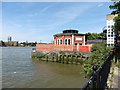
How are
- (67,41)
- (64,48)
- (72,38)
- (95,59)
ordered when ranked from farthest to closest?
(67,41) → (72,38) → (64,48) → (95,59)

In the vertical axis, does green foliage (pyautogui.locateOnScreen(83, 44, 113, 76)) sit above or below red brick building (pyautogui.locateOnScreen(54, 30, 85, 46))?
below

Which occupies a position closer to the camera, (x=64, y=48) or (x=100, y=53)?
(x=100, y=53)

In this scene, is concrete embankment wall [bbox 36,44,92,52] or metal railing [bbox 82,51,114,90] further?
concrete embankment wall [bbox 36,44,92,52]

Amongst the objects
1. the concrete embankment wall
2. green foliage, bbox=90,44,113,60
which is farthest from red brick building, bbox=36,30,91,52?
green foliage, bbox=90,44,113,60

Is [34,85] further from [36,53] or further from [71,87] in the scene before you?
[36,53]

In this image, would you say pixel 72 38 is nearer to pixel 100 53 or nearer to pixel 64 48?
pixel 64 48

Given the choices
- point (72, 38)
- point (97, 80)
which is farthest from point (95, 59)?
point (72, 38)

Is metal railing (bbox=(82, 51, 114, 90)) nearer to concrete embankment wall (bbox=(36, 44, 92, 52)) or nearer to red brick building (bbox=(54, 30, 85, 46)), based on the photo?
concrete embankment wall (bbox=(36, 44, 92, 52))

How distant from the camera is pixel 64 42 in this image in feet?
86.1

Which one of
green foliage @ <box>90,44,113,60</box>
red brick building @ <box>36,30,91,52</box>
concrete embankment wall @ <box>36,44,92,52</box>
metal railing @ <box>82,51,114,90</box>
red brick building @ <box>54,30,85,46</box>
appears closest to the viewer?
metal railing @ <box>82,51,114,90</box>

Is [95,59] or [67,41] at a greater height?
[67,41]

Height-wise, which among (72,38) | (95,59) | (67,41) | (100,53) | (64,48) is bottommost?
(95,59)

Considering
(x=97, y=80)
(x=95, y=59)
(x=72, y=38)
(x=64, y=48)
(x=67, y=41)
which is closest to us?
(x=97, y=80)

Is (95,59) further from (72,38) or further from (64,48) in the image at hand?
(72,38)
